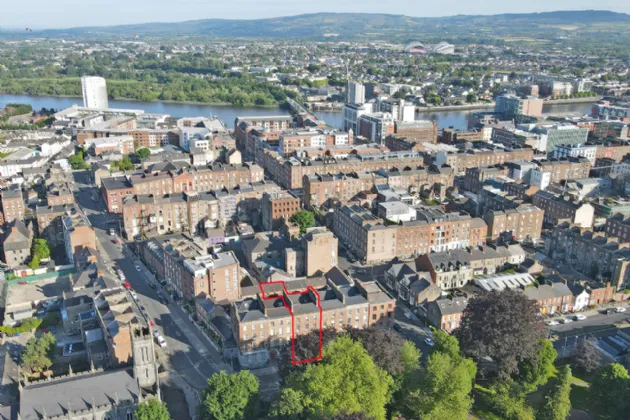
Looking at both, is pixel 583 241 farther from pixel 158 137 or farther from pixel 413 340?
pixel 158 137

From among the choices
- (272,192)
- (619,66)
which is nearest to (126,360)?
(272,192)

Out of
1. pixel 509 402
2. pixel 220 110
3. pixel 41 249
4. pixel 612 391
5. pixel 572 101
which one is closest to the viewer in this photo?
pixel 612 391

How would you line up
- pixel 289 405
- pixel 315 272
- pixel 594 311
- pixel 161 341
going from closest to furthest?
pixel 289 405, pixel 161 341, pixel 594 311, pixel 315 272

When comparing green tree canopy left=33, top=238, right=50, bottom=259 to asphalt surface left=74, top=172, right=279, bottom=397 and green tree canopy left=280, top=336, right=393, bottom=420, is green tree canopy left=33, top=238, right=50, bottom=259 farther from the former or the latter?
green tree canopy left=280, top=336, right=393, bottom=420

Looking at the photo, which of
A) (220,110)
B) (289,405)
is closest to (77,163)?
(220,110)

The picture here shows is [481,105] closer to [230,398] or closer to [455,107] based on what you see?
[455,107]

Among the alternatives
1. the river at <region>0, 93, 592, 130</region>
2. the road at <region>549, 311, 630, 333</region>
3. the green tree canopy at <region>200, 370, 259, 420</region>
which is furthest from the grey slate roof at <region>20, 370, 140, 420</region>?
the river at <region>0, 93, 592, 130</region>

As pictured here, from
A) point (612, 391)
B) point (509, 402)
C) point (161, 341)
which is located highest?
point (612, 391)
